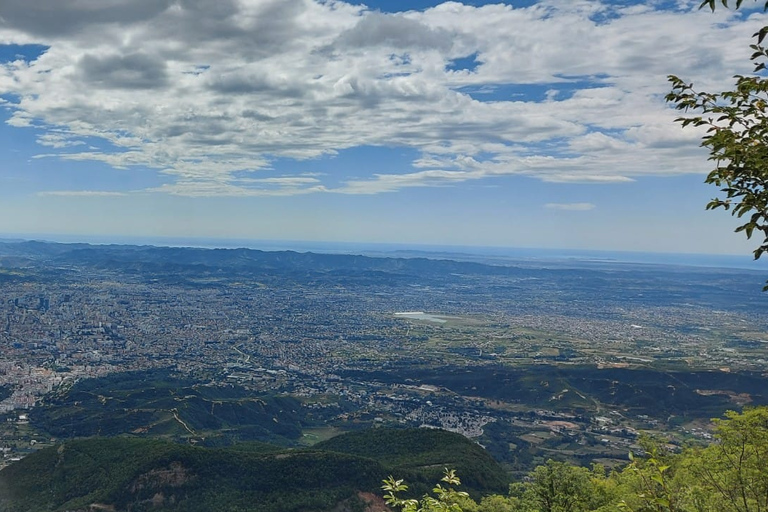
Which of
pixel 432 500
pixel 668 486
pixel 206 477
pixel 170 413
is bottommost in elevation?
pixel 170 413

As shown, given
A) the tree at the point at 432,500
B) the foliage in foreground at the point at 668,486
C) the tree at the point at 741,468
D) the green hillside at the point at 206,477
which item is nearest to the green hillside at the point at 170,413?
the green hillside at the point at 206,477

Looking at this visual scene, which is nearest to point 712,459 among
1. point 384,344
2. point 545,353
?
point 545,353

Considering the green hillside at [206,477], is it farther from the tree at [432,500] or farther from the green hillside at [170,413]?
the tree at [432,500]

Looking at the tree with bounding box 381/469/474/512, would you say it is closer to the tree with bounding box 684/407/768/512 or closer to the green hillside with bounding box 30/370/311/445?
the tree with bounding box 684/407/768/512

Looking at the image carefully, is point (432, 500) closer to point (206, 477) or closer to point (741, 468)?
point (741, 468)

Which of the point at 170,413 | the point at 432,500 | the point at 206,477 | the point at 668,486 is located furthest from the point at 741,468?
the point at 170,413
